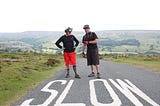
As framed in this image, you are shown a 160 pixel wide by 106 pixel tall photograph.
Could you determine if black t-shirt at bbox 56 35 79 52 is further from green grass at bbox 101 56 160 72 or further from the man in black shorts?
green grass at bbox 101 56 160 72

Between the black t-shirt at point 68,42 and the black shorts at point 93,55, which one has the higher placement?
the black t-shirt at point 68,42

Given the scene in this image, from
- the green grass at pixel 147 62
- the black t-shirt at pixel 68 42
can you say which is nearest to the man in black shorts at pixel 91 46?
the black t-shirt at pixel 68 42

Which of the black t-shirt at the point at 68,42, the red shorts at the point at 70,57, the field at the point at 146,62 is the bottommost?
the field at the point at 146,62

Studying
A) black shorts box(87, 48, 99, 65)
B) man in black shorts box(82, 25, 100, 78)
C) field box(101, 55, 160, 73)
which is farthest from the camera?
field box(101, 55, 160, 73)

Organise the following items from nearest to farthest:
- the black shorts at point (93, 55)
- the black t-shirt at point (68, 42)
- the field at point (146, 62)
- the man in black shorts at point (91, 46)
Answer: the man in black shorts at point (91, 46) → the black t-shirt at point (68, 42) → the black shorts at point (93, 55) → the field at point (146, 62)

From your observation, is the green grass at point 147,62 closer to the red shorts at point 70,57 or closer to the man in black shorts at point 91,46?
the man in black shorts at point 91,46

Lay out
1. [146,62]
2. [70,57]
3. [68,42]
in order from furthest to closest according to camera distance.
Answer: [146,62] < [70,57] < [68,42]

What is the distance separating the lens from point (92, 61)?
55.8 feet

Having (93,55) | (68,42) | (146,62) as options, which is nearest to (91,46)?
(93,55)

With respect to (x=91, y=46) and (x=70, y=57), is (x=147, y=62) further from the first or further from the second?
(x=70, y=57)

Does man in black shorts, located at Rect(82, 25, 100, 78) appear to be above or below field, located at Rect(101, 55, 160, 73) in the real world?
above

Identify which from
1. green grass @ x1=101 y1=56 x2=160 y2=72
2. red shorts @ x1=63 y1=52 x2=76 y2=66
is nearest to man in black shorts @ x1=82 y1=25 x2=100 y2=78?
red shorts @ x1=63 y1=52 x2=76 y2=66

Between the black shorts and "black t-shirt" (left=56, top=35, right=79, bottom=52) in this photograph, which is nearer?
"black t-shirt" (left=56, top=35, right=79, bottom=52)

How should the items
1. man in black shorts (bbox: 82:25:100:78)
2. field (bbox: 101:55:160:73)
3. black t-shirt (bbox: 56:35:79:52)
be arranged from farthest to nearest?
field (bbox: 101:55:160:73), black t-shirt (bbox: 56:35:79:52), man in black shorts (bbox: 82:25:100:78)
